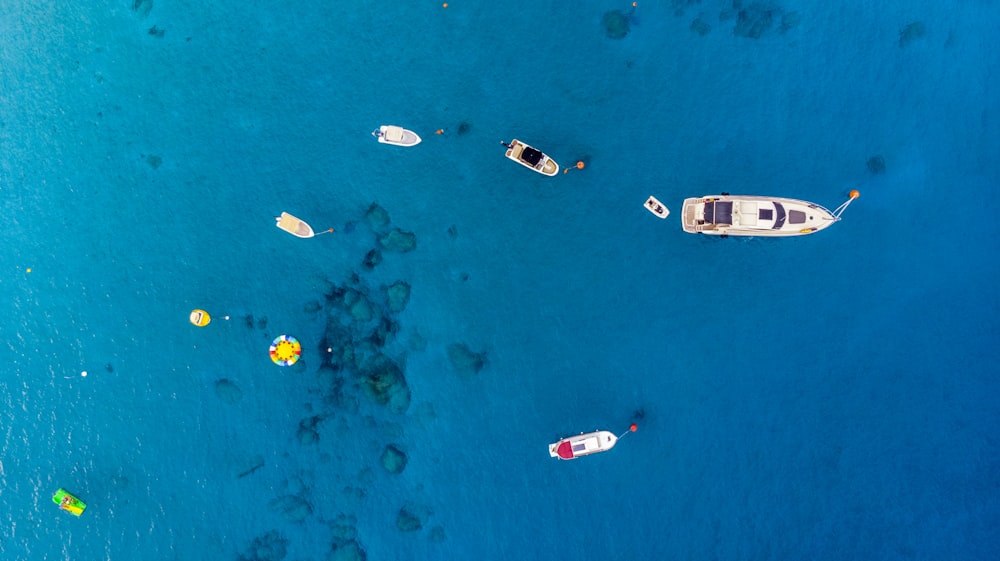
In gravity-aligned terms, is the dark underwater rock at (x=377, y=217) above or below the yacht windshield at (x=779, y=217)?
below

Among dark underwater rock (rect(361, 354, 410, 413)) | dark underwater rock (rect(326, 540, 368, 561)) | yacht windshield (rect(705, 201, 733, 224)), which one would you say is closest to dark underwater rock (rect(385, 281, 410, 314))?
dark underwater rock (rect(361, 354, 410, 413))

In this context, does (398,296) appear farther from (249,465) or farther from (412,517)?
(249,465)

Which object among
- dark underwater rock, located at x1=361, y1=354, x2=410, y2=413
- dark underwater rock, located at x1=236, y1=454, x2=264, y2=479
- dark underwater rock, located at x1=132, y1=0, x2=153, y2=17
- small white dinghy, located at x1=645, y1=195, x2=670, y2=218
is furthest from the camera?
dark underwater rock, located at x1=132, y1=0, x2=153, y2=17

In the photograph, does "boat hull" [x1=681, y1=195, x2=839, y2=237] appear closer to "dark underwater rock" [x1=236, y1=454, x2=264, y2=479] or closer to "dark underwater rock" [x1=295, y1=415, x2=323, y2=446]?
"dark underwater rock" [x1=295, y1=415, x2=323, y2=446]

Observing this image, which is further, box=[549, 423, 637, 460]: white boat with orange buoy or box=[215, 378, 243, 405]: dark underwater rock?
box=[215, 378, 243, 405]: dark underwater rock

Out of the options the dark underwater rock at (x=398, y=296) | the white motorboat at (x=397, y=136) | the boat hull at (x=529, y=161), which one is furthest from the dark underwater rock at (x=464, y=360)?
the white motorboat at (x=397, y=136)

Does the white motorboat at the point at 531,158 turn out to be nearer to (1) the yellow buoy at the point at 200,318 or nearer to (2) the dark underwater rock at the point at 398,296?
(2) the dark underwater rock at the point at 398,296
